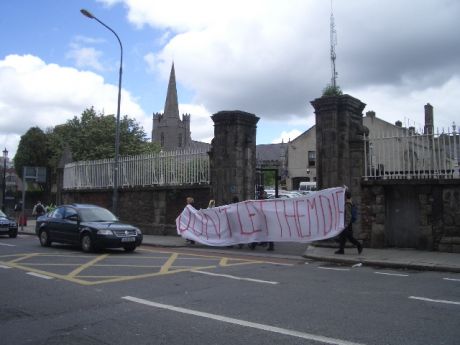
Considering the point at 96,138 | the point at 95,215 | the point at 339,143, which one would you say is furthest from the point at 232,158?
the point at 96,138

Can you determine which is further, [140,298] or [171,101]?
[171,101]

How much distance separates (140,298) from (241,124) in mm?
11695

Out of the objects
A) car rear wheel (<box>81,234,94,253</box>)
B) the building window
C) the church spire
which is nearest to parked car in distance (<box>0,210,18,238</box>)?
car rear wheel (<box>81,234,94,253</box>)

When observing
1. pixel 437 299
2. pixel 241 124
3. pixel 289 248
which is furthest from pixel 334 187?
pixel 437 299

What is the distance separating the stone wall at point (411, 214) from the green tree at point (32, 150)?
4983 cm

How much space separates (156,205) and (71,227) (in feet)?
19.8

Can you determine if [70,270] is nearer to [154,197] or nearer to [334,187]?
[334,187]

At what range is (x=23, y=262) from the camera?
1196cm

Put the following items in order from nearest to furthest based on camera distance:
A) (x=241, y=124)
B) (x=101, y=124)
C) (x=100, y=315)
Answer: (x=100, y=315) → (x=241, y=124) → (x=101, y=124)

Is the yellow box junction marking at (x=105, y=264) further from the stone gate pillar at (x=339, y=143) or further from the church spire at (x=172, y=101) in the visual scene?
the church spire at (x=172, y=101)

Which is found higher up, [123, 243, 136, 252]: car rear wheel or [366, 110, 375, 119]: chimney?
[366, 110, 375, 119]: chimney

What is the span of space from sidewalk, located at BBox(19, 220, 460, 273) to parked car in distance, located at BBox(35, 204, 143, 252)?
2373 mm

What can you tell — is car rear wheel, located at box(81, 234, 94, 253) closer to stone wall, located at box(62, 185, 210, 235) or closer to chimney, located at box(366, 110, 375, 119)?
stone wall, located at box(62, 185, 210, 235)

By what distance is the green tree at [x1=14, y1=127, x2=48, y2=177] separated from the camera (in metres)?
56.9
